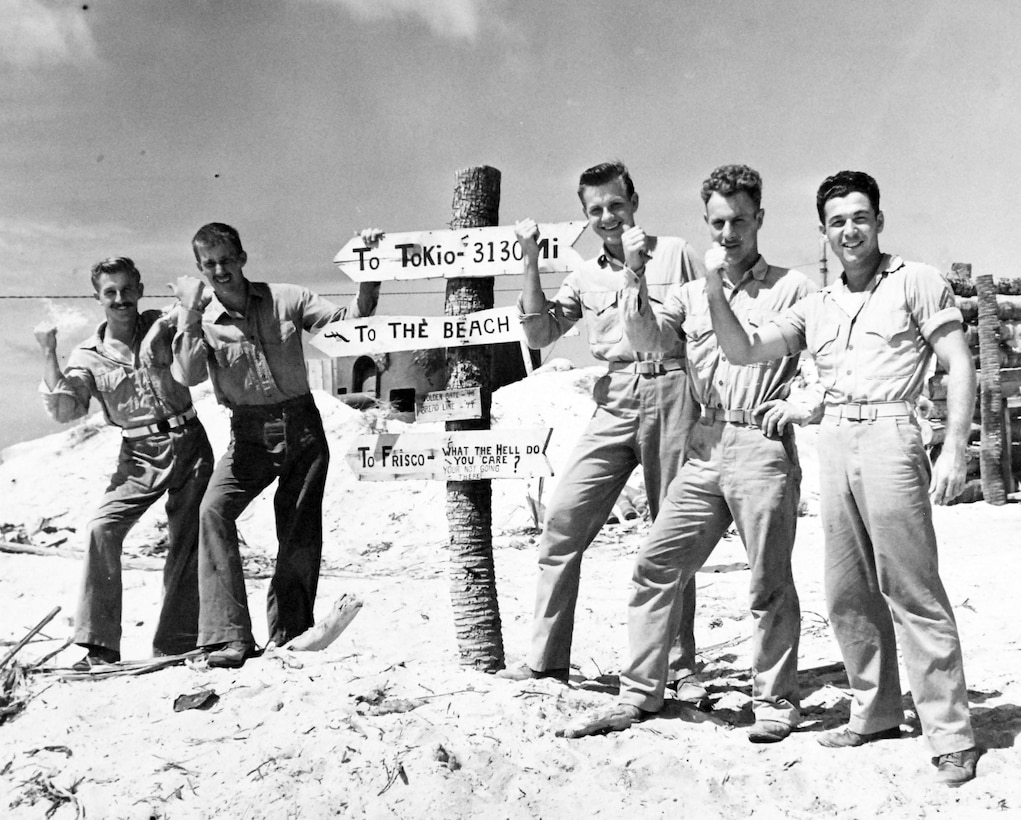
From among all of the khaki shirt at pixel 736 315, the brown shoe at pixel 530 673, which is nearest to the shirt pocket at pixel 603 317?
the khaki shirt at pixel 736 315

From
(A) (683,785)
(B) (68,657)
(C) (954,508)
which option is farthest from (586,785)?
(C) (954,508)

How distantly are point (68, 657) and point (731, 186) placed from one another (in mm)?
5939

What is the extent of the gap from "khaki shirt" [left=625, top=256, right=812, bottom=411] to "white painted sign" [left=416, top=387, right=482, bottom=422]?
44.9 inches

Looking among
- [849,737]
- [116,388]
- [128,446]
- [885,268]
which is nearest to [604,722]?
[849,737]

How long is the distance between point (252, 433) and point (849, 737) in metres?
3.30

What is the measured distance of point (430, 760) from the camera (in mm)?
3756

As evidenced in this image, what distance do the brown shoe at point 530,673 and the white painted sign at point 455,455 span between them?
3.16ft

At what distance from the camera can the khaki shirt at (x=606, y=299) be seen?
4.31 meters

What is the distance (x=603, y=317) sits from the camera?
4391 millimetres

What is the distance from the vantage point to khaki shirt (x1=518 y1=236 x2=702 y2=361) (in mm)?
4309

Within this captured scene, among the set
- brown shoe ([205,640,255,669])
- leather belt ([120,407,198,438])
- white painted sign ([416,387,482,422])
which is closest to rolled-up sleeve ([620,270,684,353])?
white painted sign ([416,387,482,422])

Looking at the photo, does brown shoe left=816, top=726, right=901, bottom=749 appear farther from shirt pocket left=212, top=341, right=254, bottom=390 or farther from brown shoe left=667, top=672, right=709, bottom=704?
shirt pocket left=212, top=341, right=254, bottom=390

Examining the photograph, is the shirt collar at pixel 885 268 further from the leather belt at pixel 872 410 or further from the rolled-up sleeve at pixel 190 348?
the rolled-up sleeve at pixel 190 348

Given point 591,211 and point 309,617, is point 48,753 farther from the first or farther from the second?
point 591,211
